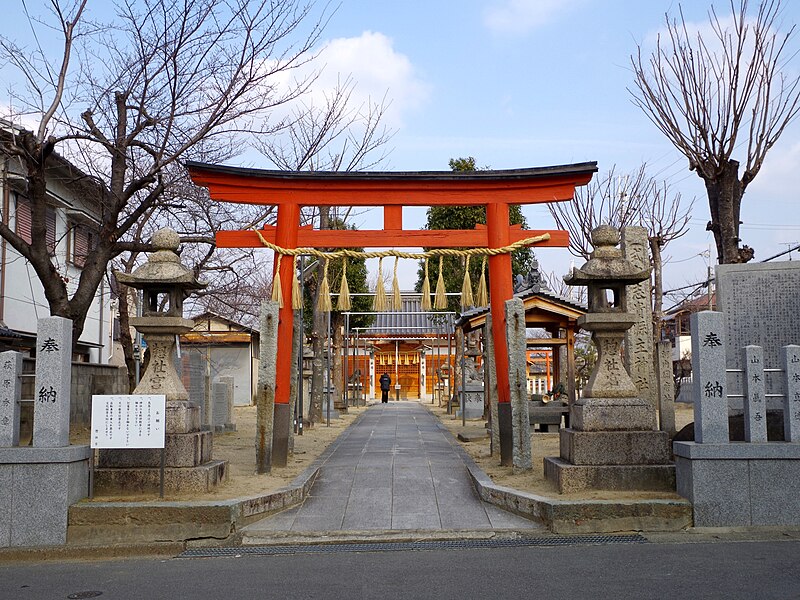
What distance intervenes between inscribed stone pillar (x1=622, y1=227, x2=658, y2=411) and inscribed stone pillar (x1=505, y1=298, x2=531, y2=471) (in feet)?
6.85

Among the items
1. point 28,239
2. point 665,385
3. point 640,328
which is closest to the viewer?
point 665,385

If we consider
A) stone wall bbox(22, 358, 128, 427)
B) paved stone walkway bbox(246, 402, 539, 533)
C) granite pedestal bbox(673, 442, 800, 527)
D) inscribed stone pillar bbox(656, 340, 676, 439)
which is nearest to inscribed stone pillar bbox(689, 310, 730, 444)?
granite pedestal bbox(673, 442, 800, 527)

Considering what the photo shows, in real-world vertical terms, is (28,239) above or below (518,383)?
above

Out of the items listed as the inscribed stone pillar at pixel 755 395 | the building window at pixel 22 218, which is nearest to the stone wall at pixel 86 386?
the building window at pixel 22 218

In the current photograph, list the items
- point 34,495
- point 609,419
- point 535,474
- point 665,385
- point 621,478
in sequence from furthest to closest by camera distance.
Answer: point 665,385 → point 535,474 → point 609,419 → point 621,478 → point 34,495

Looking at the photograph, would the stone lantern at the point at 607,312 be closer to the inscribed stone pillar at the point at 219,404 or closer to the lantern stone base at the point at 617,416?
the lantern stone base at the point at 617,416

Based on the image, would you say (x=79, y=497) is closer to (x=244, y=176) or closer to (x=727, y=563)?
(x=244, y=176)

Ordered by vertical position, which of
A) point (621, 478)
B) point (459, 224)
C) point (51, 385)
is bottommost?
point (621, 478)

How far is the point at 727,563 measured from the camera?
20.8 feet

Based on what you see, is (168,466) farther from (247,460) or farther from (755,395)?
(755,395)

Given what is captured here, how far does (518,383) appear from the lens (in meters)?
10.3

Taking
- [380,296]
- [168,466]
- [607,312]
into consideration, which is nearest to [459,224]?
[380,296]

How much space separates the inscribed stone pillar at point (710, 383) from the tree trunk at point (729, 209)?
6.31 meters

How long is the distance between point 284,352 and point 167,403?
98.7 inches
